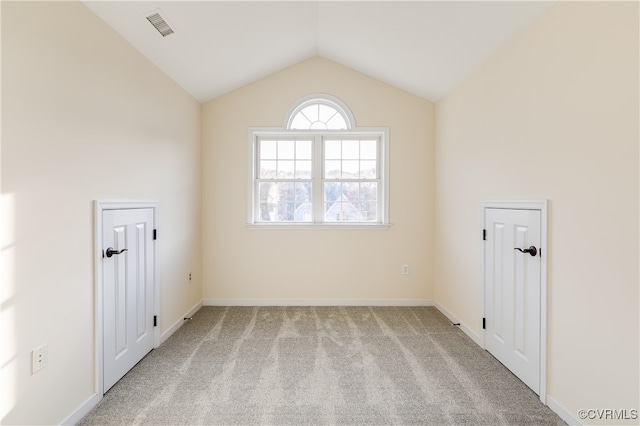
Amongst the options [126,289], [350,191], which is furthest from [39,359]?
[350,191]

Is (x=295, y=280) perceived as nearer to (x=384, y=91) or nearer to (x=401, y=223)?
(x=401, y=223)

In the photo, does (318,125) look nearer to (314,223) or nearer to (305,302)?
(314,223)

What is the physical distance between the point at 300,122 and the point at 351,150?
744mm

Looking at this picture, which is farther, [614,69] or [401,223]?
[401,223]

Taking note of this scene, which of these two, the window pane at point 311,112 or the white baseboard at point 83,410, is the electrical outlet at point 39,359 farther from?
the window pane at point 311,112

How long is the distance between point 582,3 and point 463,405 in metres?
2.44

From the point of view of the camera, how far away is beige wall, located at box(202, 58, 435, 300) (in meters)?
3.96

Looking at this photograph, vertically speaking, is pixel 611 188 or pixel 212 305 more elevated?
pixel 611 188

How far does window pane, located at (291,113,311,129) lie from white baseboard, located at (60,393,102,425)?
3239 mm

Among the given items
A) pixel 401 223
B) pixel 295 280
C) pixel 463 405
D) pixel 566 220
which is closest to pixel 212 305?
pixel 295 280

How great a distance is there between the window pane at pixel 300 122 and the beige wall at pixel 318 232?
18cm

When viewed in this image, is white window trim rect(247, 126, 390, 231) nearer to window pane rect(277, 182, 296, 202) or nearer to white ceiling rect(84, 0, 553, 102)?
window pane rect(277, 182, 296, 202)

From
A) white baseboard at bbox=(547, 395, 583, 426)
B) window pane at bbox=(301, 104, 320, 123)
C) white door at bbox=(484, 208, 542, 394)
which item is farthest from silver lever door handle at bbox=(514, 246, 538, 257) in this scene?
window pane at bbox=(301, 104, 320, 123)

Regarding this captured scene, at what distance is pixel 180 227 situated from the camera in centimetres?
337
